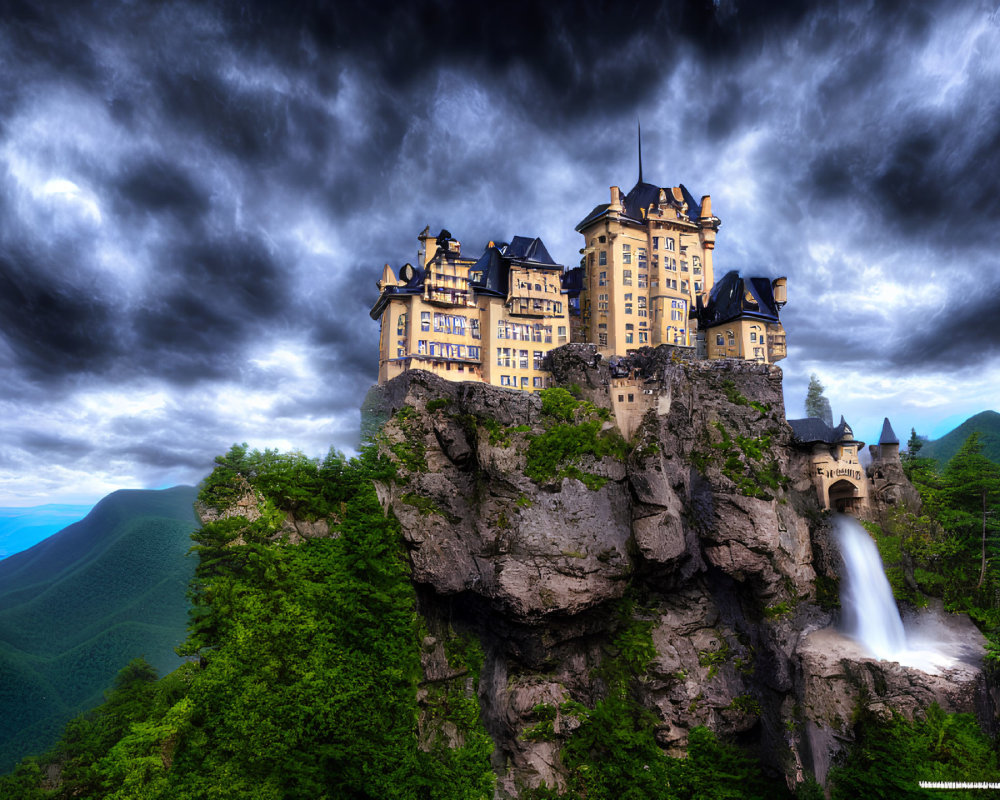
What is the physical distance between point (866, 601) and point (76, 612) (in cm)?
9219

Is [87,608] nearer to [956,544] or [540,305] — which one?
[540,305]

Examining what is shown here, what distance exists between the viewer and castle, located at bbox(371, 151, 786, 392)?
5181cm

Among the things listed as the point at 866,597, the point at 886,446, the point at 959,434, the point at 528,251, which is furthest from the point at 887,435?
the point at 959,434

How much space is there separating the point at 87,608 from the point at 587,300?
77.7 metres

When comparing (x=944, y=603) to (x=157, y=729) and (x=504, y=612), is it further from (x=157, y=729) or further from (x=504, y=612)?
A: (x=157, y=729)

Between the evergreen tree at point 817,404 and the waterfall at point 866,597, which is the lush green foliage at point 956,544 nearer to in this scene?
the waterfall at point 866,597

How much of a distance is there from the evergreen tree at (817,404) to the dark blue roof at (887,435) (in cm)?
3106

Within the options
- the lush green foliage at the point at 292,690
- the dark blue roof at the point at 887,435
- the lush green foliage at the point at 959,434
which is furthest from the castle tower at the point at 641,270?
the lush green foliage at the point at 959,434

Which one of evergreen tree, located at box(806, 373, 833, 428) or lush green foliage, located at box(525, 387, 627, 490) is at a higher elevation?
evergreen tree, located at box(806, 373, 833, 428)

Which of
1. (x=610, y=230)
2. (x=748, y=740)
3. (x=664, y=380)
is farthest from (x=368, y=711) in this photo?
(x=610, y=230)

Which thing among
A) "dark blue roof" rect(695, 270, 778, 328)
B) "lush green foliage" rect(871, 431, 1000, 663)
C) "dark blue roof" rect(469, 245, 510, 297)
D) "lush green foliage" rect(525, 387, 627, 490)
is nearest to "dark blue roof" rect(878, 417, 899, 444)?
"lush green foliage" rect(871, 431, 1000, 663)

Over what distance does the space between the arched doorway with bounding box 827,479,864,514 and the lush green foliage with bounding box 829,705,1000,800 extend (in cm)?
1946

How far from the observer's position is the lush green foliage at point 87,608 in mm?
57375

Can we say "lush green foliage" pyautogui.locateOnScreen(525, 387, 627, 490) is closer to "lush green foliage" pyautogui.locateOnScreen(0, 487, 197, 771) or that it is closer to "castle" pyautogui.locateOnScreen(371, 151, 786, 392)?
"castle" pyautogui.locateOnScreen(371, 151, 786, 392)
